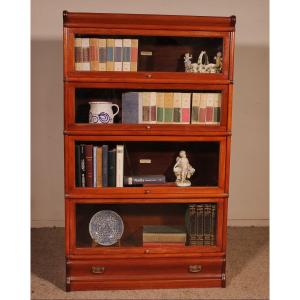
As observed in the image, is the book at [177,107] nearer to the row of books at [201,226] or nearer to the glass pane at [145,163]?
the glass pane at [145,163]

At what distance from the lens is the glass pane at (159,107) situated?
8.06 feet

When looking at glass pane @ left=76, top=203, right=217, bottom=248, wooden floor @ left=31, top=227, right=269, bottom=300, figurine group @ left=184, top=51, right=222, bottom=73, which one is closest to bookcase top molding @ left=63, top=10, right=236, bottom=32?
figurine group @ left=184, top=51, right=222, bottom=73

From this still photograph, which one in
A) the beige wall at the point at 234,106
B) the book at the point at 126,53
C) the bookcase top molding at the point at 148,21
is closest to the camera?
the bookcase top molding at the point at 148,21

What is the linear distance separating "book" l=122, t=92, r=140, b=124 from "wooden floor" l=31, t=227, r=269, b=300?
99cm

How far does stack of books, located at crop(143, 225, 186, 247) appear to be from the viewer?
2518mm

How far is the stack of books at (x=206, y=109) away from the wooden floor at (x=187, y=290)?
97 centimetres

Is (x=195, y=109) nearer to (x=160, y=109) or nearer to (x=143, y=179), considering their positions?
(x=160, y=109)

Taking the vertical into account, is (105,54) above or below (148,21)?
below

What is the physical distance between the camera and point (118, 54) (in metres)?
2.43

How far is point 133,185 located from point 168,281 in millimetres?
599

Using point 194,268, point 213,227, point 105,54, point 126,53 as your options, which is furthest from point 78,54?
point 194,268

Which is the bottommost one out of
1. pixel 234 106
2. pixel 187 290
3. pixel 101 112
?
pixel 187 290

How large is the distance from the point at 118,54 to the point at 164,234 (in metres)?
1.09

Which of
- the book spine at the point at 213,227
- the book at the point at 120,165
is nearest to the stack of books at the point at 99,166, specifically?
the book at the point at 120,165
